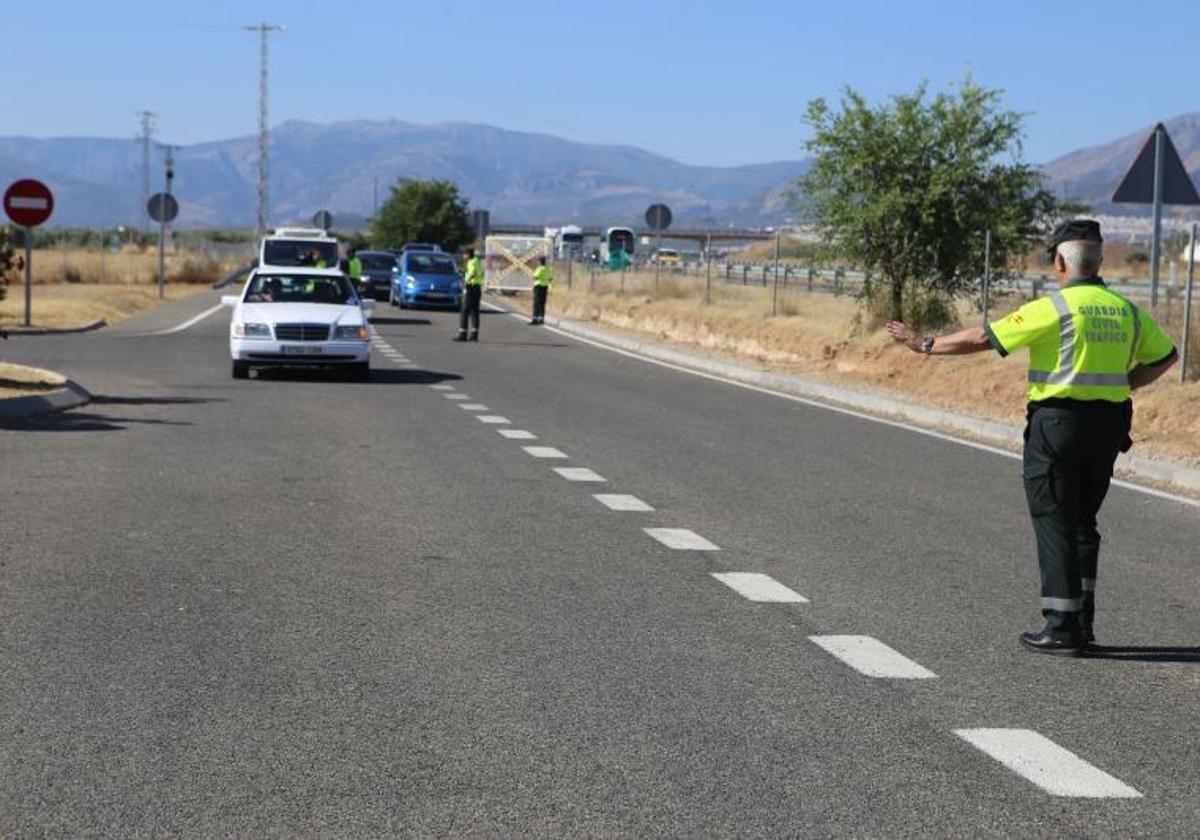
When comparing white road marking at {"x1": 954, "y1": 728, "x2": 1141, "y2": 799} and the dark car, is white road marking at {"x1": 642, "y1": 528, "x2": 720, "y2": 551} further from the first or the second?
the dark car

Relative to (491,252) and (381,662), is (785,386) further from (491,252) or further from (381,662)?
(491,252)

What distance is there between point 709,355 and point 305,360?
9708 millimetres

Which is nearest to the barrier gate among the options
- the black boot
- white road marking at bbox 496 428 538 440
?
white road marking at bbox 496 428 538 440

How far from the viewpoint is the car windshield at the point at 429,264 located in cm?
5379

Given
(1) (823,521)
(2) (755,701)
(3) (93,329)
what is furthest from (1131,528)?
(3) (93,329)

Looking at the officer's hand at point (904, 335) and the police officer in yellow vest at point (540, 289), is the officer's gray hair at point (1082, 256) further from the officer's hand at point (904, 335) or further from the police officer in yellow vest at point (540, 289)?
the police officer in yellow vest at point (540, 289)

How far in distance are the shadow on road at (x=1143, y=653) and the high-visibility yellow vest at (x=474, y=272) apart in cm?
2792

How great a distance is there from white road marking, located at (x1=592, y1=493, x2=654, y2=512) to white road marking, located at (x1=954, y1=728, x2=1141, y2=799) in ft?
19.8

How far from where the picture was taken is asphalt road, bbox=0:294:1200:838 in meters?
5.77

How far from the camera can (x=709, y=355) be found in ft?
109

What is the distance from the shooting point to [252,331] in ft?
82.0

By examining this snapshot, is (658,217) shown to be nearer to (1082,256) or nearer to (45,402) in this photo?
(45,402)

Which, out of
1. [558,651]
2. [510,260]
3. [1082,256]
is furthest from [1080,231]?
[510,260]

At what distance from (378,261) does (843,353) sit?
32597 millimetres
